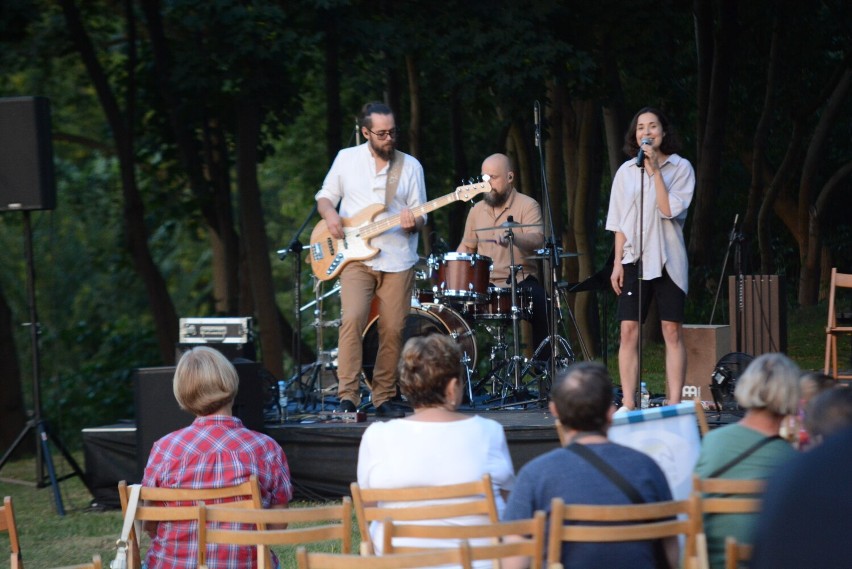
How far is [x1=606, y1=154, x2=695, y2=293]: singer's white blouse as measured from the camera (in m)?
6.43

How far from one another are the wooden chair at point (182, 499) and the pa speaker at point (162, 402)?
99.6 inches

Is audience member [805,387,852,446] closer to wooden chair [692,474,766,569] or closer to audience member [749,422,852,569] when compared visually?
audience member [749,422,852,569]

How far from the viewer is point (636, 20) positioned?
12336 mm

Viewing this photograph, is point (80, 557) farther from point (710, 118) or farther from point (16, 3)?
point (710, 118)

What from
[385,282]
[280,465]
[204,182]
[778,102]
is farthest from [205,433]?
[778,102]

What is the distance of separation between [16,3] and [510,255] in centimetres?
532

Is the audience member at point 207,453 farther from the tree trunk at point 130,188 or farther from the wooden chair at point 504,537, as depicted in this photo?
the tree trunk at point 130,188

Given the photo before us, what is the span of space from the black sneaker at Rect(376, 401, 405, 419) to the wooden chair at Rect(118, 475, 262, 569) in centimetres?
299

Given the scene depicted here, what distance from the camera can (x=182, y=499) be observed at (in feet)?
13.5

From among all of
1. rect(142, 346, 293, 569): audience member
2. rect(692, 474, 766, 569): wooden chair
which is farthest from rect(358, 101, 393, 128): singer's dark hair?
rect(692, 474, 766, 569): wooden chair

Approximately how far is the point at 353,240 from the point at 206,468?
10.3 feet

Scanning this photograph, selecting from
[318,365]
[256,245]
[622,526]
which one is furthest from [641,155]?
[256,245]

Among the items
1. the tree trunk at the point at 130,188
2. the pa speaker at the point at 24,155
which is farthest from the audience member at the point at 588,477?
the tree trunk at the point at 130,188

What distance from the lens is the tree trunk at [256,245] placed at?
12.9m
